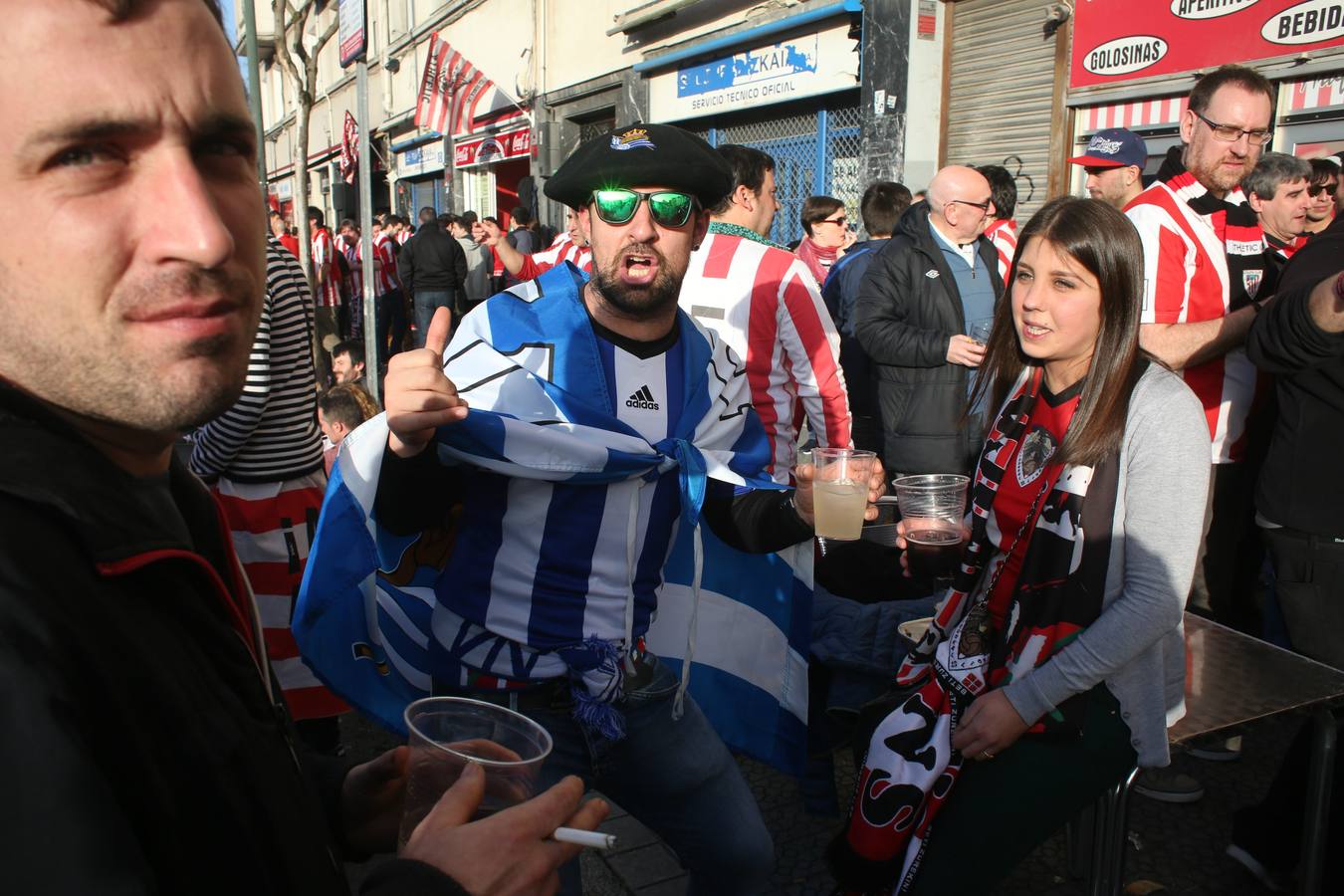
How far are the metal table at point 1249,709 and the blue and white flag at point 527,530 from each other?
114 cm

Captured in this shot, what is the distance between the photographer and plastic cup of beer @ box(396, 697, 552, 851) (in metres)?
1.35

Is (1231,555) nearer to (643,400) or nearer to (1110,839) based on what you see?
(1110,839)

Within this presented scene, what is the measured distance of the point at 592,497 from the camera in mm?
2312

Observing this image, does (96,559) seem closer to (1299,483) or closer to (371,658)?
(371,658)

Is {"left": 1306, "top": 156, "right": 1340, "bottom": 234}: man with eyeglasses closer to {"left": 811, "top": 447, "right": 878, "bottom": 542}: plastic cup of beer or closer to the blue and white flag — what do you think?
{"left": 811, "top": 447, "right": 878, "bottom": 542}: plastic cup of beer

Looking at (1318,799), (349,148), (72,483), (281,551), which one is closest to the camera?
(72,483)

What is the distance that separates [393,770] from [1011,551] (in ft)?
5.30

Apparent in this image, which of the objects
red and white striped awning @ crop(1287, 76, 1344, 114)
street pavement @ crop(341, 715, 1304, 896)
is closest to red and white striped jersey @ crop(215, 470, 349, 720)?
street pavement @ crop(341, 715, 1304, 896)

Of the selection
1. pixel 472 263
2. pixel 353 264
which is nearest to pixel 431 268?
pixel 472 263

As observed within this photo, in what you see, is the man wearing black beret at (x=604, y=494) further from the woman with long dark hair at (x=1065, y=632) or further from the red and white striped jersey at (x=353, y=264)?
the red and white striped jersey at (x=353, y=264)

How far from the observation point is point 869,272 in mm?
5434

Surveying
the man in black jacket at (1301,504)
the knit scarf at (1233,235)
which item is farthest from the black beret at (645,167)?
the knit scarf at (1233,235)

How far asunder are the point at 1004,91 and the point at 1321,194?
515 cm

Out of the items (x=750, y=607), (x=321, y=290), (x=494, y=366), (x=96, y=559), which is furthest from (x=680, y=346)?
(x=321, y=290)
